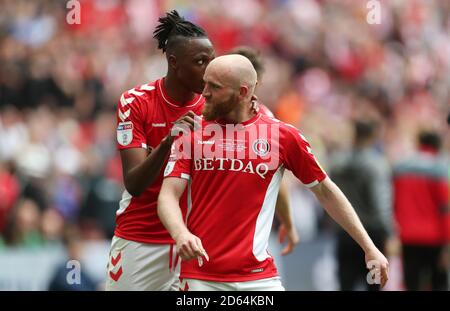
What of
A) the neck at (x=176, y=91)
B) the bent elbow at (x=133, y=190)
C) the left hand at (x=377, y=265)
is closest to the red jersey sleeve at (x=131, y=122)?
the neck at (x=176, y=91)

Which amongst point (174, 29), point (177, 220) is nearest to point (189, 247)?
point (177, 220)

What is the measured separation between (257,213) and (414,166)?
6617 millimetres

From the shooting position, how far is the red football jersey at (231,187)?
695 centimetres

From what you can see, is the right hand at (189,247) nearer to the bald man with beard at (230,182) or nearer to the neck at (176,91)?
the bald man with beard at (230,182)

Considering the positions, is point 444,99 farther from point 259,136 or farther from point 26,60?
point 259,136

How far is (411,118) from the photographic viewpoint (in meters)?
20.2

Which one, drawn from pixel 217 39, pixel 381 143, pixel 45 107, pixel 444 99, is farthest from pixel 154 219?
pixel 444 99

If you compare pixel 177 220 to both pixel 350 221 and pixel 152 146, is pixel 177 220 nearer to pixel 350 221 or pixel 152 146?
pixel 350 221

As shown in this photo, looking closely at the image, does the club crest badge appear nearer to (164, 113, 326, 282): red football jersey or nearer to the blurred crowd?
(164, 113, 326, 282): red football jersey

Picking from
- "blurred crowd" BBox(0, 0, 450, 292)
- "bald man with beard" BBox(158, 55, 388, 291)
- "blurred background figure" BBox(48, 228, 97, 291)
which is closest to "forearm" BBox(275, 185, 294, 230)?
"bald man with beard" BBox(158, 55, 388, 291)

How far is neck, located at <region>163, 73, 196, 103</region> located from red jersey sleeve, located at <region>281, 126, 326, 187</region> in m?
1.22

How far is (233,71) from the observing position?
22.6ft

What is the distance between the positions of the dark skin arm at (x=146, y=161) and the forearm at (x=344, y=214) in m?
1.00

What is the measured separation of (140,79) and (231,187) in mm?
11070
